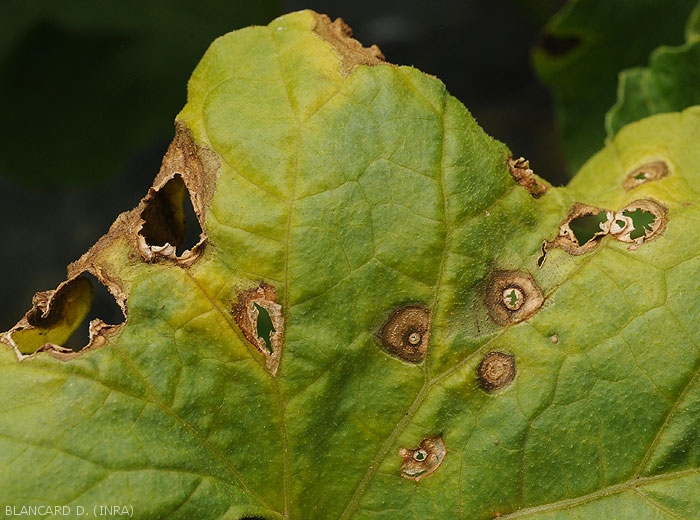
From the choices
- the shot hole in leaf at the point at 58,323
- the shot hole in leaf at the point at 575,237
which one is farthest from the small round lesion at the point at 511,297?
the shot hole in leaf at the point at 58,323

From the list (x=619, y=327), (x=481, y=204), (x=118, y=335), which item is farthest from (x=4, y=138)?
(x=619, y=327)

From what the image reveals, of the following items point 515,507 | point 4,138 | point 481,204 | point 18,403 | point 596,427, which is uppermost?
point 4,138

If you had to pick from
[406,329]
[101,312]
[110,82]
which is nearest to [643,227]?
[406,329]

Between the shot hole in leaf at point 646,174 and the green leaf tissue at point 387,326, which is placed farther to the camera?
the shot hole in leaf at point 646,174

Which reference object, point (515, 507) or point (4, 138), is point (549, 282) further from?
point (4, 138)

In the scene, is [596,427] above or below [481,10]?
→ below

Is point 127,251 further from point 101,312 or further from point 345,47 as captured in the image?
point 101,312

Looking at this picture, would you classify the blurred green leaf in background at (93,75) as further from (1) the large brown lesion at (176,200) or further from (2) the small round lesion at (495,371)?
(2) the small round lesion at (495,371)

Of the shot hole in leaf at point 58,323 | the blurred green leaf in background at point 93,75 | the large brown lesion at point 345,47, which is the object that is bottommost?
the shot hole in leaf at point 58,323
